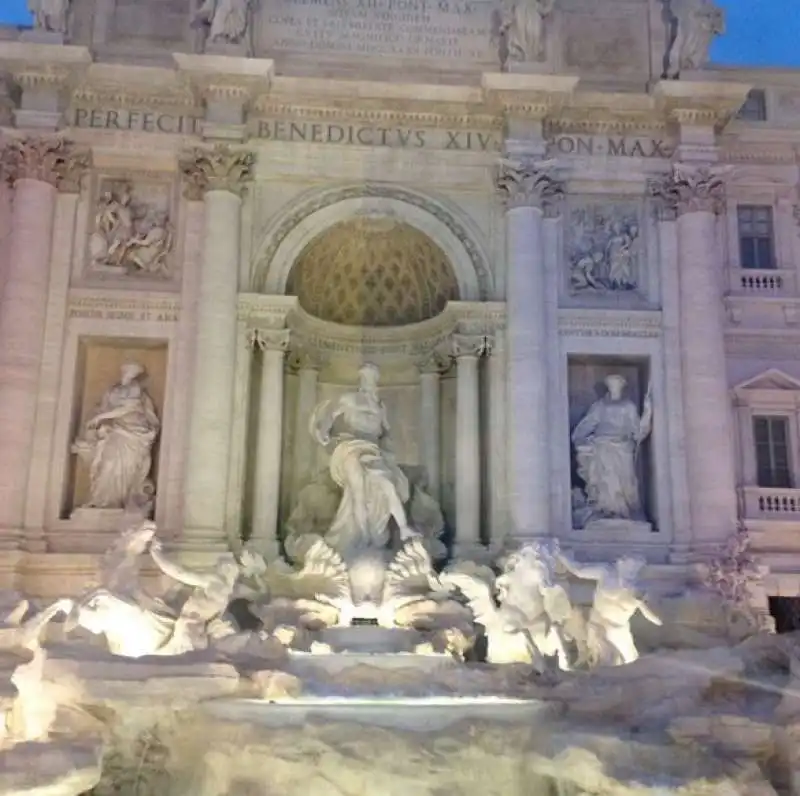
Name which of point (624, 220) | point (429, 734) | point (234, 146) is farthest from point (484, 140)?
point (429, 734)

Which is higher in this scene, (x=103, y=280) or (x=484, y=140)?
(x=484, y=140)

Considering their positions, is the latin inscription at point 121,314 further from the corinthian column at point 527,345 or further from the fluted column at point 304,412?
the corinthian column at point 527,345

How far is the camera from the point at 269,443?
19.0 m

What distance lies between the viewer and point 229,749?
12.0 m

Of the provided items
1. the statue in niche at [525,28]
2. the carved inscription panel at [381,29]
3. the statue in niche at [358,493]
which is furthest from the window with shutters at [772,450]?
the carved inscription panel at [381,29]

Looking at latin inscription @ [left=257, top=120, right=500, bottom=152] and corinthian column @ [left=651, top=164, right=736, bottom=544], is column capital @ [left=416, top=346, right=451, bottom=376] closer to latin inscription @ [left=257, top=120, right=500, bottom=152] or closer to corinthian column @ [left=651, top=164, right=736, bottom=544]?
latin inscription @ [left=257, top=120, right=500, bottom=152]

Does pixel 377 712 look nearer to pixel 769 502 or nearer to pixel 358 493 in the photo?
pixel 358 493

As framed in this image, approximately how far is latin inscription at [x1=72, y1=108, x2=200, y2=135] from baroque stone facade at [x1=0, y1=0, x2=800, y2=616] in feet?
0.17

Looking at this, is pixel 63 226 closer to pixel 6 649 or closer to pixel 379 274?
pixel 379 274

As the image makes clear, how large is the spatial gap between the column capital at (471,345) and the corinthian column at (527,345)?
1.41 feet

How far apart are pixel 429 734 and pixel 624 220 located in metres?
12.2

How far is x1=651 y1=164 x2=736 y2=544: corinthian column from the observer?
18891 millimetres

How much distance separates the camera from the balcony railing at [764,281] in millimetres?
21281

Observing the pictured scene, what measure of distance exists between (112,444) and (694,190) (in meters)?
11.8
